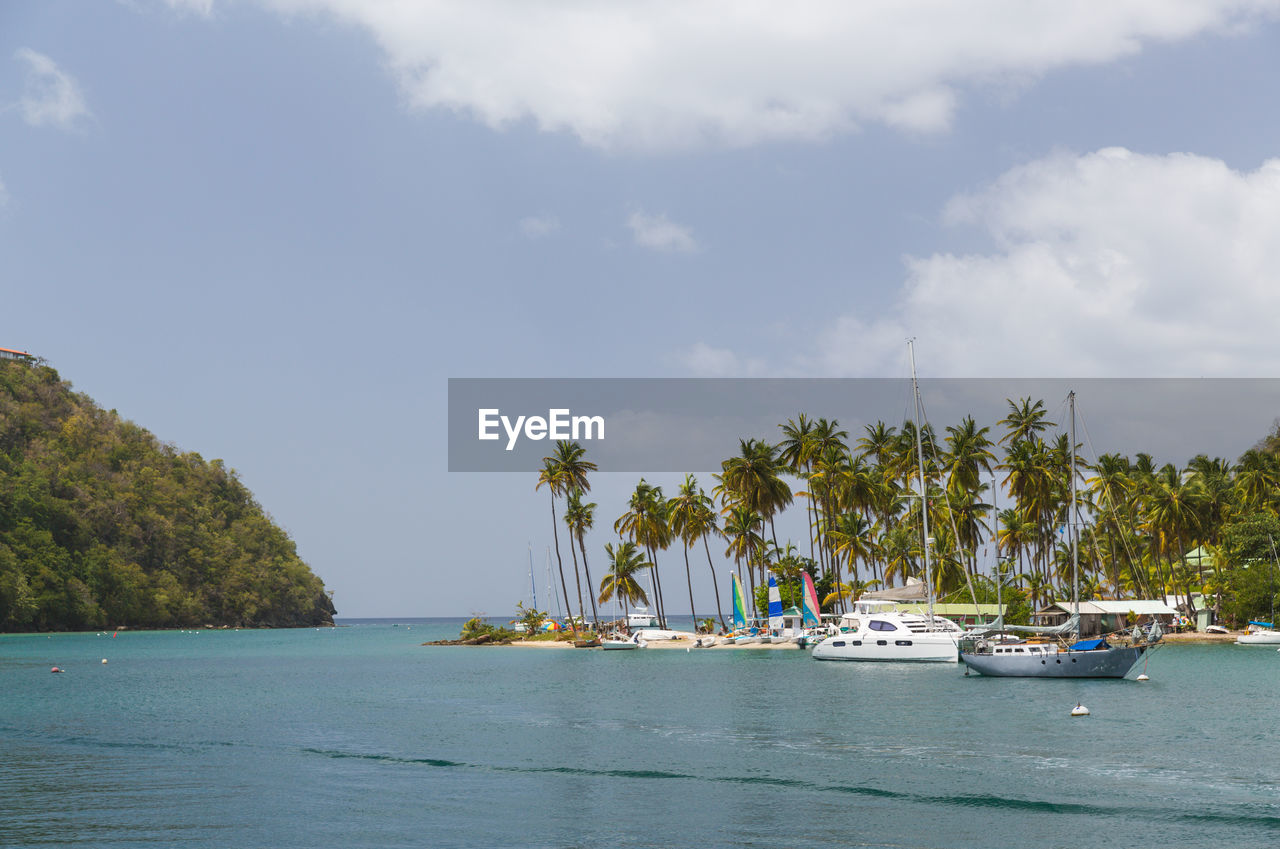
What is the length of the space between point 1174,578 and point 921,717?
3718 inches

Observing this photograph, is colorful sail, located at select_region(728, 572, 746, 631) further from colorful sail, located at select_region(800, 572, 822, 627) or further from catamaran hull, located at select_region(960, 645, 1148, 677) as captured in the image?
catamaran hull, located at select_region(960, 645, 1148, 677)

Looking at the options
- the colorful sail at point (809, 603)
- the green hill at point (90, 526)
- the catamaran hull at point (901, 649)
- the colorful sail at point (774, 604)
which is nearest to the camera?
→ the catamaran hull at point (901, 649)

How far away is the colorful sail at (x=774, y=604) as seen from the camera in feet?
341

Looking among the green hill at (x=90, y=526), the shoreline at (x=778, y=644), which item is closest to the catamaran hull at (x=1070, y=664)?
the shoreline at (x=778, y=644)

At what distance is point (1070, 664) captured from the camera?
55.5 metres

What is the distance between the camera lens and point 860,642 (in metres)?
73.9

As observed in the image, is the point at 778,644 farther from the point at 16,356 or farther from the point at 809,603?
the point at 16,356

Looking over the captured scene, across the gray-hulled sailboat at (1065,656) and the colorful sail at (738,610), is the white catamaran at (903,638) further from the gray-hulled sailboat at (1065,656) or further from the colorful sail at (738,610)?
the colorful sail at (738,610)

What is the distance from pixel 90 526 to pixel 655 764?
530 feet

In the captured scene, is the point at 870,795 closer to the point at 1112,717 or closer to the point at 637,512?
the point at 1112,717

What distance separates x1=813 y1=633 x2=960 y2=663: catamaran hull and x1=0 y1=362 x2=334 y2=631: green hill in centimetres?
12071

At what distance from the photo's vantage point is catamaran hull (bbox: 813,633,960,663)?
7138cm

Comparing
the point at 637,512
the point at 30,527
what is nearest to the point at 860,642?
the point at 637,512

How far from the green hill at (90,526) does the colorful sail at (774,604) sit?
105m
